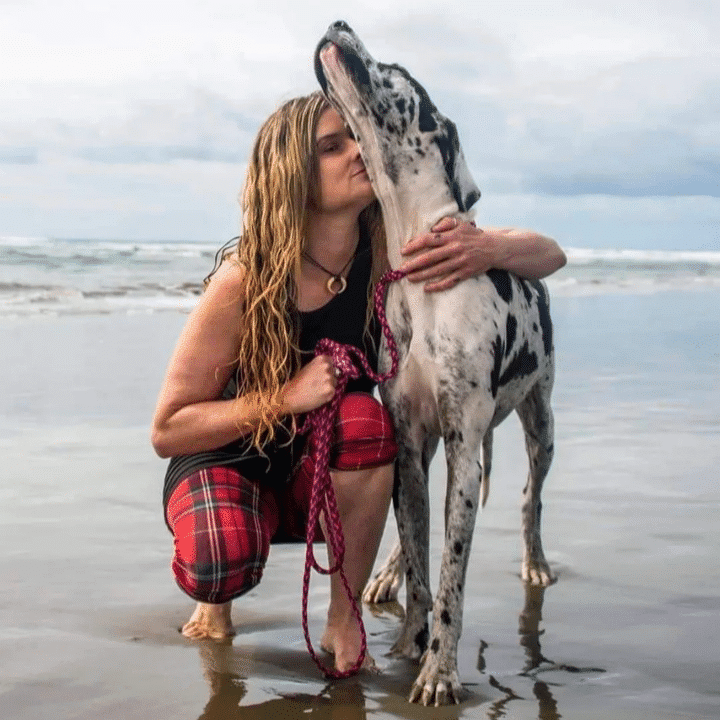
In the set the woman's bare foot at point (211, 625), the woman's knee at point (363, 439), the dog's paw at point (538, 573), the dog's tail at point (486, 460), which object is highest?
the woman's knee at point (363, 439)

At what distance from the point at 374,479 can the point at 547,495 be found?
2.10 meters

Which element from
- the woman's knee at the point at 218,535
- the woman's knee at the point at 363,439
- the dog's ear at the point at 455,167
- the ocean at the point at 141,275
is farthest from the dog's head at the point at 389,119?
the ocean at the point at 141,275

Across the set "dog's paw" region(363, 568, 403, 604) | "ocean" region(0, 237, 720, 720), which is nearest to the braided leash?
"ocean" region(0, 237, 720, 720)

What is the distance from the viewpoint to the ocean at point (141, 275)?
1541 centimetres

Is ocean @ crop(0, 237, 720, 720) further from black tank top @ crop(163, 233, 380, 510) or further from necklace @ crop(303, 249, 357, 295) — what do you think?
necklace @ crop(303, 249, 357, 295)

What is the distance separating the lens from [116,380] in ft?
29.3

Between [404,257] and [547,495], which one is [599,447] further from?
[404,257]

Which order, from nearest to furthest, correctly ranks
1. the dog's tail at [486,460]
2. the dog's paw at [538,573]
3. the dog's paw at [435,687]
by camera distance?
1. the dog's paw at [435,687]
2. the dog's paw at [538,573]
3. the dog's tail at [486,460]

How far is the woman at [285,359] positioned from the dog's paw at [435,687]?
12.0 inches

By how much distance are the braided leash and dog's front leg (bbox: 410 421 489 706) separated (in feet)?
0.87

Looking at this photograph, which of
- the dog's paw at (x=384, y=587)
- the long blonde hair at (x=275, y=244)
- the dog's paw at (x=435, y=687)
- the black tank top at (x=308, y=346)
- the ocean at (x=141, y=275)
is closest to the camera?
the dog's paw at (x=435, y=687)

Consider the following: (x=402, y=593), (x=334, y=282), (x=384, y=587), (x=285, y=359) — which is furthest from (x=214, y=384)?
(x=402, y=593)

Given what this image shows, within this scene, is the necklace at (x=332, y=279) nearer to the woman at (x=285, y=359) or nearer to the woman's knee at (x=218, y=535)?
the woman at (x=285, y=359)

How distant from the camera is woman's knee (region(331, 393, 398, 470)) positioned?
12.8ft
